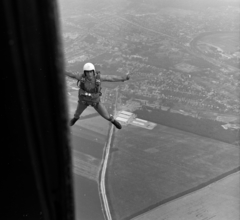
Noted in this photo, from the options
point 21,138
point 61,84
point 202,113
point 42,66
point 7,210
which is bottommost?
point 202,113

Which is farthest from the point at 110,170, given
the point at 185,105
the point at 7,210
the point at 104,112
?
the point at 7,210

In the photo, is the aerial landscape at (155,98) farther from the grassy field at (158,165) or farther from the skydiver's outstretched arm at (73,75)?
the skydiver's outstretched arm at (73,75)

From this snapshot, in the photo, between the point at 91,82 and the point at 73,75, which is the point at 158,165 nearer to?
the point at 91,82

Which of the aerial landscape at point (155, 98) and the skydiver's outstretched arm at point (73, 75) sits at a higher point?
the skydiver's outstretched arm at point (73, 75)

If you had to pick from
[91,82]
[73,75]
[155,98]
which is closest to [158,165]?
[155,98]

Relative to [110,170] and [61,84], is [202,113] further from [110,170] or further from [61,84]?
[61,84]

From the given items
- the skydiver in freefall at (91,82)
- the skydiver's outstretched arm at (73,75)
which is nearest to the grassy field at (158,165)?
the skydiver in freefall at (91,82)

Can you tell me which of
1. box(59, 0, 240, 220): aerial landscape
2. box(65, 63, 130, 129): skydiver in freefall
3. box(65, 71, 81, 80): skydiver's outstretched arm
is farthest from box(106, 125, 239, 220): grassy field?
box(65, 71, 81, 80): skydiver's outstretched arm

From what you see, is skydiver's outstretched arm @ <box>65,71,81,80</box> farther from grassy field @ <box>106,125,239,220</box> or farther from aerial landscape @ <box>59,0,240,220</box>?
grassy field @ <box>106,125,239,220</box>
